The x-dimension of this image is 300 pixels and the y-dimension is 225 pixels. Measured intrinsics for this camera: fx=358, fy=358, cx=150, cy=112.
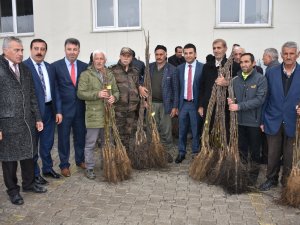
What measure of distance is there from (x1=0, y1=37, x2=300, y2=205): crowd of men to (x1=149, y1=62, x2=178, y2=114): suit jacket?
16mm

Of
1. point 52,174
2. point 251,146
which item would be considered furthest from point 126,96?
point 251,146

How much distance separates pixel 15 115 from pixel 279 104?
3186 mm

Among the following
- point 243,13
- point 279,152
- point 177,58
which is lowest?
point 279,152

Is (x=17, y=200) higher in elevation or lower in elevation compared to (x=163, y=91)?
lower

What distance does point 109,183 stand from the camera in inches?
197

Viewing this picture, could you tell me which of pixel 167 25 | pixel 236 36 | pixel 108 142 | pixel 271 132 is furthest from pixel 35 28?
pixel 271 132

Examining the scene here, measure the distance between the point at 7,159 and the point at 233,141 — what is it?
2839 mm

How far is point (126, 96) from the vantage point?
5.46 metres

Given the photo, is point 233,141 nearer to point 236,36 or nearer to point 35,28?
point 236,36

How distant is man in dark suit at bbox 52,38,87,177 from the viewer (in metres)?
5.05

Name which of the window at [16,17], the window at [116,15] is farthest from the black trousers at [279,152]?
the window at [16,17]

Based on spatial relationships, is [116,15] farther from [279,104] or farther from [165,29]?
[279,104]

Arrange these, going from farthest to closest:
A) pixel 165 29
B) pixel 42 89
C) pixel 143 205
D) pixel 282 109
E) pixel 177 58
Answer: pixel 165 29 < pixel 177 58 < pixel 42 89 < pixel 282 109 < pixel 143 205

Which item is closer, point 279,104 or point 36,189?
point 279,104
